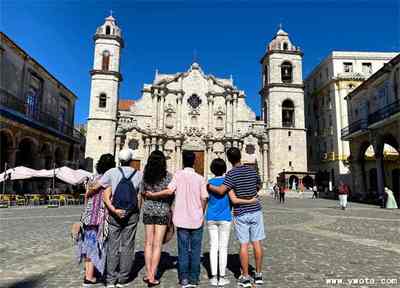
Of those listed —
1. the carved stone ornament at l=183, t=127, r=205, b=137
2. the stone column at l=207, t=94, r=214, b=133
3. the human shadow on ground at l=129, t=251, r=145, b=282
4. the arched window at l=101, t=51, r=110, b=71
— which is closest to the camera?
the human shadow on ground at l=129, t=251, r=145, b=282

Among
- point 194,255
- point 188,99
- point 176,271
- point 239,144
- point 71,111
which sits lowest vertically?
point 176,271

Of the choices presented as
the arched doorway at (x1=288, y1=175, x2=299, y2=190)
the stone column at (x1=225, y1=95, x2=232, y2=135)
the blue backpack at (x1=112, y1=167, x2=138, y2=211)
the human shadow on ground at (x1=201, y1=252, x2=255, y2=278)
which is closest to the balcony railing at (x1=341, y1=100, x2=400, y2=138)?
the arched doorway at (x1=288, y1=175, x2=299, y2=190)

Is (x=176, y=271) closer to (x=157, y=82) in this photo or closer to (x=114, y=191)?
(x=114, y=191)

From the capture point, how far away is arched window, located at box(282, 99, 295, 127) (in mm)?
37231

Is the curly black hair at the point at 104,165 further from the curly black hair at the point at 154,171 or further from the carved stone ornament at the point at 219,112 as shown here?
the carved stone ornament at the point at 219,112

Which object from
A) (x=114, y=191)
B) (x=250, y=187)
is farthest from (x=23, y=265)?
(x=250, y=187)

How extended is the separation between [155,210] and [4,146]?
2020cm

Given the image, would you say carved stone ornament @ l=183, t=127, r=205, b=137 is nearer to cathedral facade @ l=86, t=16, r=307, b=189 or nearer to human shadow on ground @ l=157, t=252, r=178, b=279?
cathedral facade @ l=86, t=16, r=307, b=189

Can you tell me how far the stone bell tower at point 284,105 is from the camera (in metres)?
35.1

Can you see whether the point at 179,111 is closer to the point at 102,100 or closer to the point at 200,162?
the point at 200,162

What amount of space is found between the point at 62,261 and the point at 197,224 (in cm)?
267

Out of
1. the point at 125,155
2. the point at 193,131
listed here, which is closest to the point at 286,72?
the point at 193,131

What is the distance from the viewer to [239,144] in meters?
35.4

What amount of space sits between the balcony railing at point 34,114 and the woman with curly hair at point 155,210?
18.7 metres
